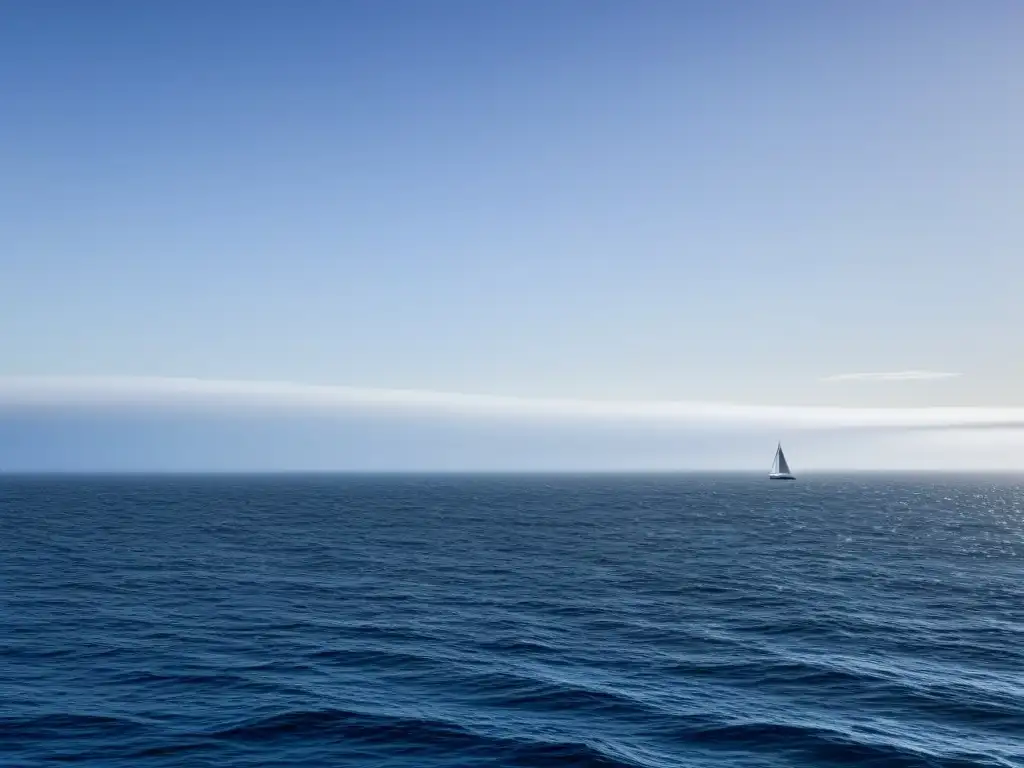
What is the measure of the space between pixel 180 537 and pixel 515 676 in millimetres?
90503

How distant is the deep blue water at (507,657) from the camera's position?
3519 centimetres

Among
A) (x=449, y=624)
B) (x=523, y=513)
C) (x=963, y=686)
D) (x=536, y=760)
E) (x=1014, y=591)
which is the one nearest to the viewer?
(x=536, y=760)

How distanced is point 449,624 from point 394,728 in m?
21.6

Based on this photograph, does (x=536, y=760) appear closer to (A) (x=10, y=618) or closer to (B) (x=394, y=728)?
(B) (x=394, y=728)

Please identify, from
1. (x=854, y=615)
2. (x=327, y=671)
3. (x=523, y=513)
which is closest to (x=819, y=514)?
(x=523, y=513)

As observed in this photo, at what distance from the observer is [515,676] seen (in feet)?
148

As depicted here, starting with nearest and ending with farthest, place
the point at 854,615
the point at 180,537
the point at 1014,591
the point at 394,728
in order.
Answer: the point at 394,728 → the point at 854,615 → the point at 1014,591 → the point at 180,537

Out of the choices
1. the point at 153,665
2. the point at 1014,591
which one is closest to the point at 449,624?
the point at 153,665

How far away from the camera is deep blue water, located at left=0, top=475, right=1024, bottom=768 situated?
35.2m

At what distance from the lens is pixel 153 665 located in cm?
4659

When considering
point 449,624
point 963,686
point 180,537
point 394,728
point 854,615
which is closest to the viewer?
point 394,728

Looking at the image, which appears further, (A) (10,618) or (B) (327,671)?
(A) (10,618)

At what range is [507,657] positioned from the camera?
161 feet

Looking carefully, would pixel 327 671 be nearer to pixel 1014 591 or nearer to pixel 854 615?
pixel 854 615
